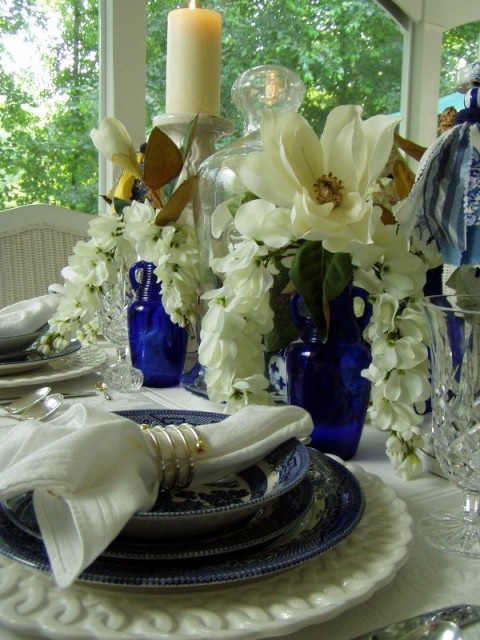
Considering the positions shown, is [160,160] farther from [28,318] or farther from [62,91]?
[62,91]

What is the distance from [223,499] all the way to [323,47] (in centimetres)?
371

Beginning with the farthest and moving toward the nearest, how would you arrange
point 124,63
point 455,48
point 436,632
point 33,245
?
point 455,48, point 124,63, point 33,245, point 436,632

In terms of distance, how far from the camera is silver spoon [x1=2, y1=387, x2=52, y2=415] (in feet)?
2.48

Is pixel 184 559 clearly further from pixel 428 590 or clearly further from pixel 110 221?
pixel 110 221

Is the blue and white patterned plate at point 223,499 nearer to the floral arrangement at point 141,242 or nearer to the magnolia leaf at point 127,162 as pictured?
the floral arrangement at point 141,242

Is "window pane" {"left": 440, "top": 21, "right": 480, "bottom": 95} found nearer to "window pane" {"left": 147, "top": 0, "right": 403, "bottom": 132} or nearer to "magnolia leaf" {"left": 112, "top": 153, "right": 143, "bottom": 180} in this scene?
"window pane" {"left": 147, "top": 0, "right": 403, "bottom": 132}

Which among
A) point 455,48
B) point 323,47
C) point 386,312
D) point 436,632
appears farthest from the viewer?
point 455,48

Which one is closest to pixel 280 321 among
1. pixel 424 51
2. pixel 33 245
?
pixel 33 245

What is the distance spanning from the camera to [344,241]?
1.78 feet

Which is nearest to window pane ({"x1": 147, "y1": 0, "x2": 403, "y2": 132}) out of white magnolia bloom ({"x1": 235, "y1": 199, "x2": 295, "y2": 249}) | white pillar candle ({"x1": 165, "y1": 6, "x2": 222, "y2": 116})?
white pillar candle ({"x1": 165, "y1": 6, "x2": 222, "y2": 116})


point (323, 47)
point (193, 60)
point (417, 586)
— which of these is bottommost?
point (417, 586)

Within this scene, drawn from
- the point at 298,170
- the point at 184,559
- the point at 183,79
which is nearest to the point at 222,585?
the point at 184,559

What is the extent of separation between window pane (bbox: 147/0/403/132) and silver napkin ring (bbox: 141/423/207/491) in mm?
2956

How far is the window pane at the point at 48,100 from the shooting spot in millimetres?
2412
